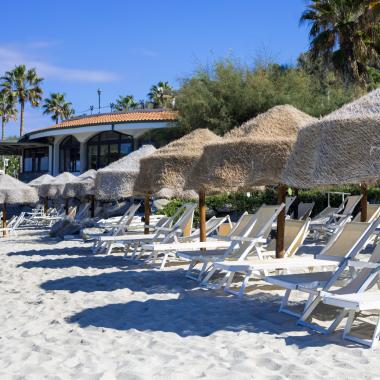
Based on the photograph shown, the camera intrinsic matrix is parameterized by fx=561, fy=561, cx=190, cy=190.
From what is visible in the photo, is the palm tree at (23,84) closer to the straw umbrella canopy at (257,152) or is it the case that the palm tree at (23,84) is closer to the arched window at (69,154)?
the arched window at (69,154)

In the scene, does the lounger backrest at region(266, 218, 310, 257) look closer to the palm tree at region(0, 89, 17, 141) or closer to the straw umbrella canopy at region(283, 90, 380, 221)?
the straw umbrella canopy at region(283, 90, 380, 221)

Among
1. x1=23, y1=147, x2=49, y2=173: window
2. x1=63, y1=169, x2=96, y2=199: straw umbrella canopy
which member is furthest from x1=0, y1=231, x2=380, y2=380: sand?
x1=23, y1=147, x2=49, y2=173: window

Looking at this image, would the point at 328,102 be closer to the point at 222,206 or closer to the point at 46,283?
the point at 222,206

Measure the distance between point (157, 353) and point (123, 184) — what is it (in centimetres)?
735

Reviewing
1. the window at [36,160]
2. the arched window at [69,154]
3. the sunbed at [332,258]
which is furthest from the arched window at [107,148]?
Result: the sunbed at [332,258]

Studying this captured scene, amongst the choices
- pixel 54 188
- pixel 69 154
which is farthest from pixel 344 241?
pixel 69 154

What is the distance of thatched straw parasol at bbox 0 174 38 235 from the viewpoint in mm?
18469

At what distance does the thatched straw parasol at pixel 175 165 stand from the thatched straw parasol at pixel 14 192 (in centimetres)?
971

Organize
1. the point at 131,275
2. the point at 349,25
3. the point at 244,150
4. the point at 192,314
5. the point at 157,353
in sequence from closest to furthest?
1. the point at 157,353
2. the point at 192,314
3. the point at 244,150
4. the point at 131,275
5. the point at 349,25

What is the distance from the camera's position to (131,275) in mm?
8367

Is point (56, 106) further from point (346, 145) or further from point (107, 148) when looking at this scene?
point (346, 145)

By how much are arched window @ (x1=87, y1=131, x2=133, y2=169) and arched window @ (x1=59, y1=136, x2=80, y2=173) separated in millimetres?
1228

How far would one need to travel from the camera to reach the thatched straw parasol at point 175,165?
9336mm

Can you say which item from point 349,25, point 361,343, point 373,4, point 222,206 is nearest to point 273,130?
point 361,343
